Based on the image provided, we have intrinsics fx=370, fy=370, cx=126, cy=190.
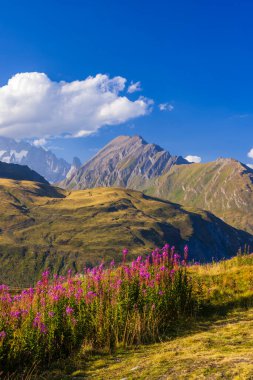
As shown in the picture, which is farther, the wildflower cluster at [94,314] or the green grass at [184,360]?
the wildflower cluster at [94,314]

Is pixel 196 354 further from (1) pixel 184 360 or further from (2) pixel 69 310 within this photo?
(2) pixel 69 310

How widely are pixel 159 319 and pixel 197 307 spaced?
1.91 meters

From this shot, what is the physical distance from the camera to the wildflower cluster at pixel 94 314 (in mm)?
8664

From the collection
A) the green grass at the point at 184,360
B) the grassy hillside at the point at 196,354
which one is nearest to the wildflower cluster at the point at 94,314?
the grassy hillside at the point at 196,354

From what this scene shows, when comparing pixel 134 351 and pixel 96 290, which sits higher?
pixel 96 290

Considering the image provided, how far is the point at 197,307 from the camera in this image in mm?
11781

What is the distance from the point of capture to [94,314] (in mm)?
10203

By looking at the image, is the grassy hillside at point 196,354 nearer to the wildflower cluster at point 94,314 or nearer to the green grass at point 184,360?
the green grass at point 184,360

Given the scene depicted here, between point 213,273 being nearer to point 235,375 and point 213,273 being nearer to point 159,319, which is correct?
point 159,319

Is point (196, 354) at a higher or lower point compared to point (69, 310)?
lower

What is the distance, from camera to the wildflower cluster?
8664 millimetres

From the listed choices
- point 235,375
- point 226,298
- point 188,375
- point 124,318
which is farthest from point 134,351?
point 226,298

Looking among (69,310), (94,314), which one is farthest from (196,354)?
(94,314)

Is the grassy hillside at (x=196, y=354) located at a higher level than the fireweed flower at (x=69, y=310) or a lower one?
lower
